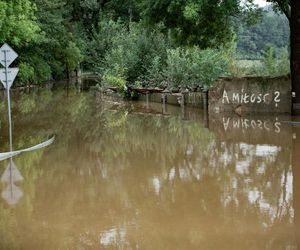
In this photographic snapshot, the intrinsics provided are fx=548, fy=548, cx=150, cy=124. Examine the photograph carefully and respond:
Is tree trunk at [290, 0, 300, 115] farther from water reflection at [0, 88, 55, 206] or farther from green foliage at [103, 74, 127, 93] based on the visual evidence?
green foliage at [103, 74, 127, 93]

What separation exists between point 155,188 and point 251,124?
10.5 meters

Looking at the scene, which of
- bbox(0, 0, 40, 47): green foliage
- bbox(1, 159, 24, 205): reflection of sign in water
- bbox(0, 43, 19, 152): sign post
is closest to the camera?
bbox(1, 159, 24, 205): reflection of sign in water

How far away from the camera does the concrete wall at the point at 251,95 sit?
2342 centimetres

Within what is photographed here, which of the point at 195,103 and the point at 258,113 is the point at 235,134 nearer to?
the point at 258,113

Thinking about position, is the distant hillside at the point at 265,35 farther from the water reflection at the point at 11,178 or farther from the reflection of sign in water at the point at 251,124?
the water reflection at the point at 11,178

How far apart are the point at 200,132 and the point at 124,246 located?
11748 mm

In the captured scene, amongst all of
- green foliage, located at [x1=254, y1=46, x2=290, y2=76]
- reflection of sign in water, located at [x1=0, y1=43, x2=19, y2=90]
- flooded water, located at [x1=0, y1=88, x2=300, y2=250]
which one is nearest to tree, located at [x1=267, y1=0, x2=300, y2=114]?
flooded water, located at [x1=0, y1=88, x2=300, y2=250]

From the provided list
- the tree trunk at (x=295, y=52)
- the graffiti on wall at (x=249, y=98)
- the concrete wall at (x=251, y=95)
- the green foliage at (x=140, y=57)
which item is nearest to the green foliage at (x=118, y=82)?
the green foliage at (x=140, y=57)

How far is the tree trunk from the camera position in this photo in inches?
849

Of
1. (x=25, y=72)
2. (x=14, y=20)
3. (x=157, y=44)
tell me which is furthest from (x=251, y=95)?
(x=25, y=72)

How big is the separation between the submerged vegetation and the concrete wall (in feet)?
8.16

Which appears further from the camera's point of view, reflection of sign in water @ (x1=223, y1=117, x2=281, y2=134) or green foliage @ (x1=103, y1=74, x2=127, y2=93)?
green foliage @ (x1=103, y1=74, x2=127, y2=93)

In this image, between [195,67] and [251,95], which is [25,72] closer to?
[195,67]

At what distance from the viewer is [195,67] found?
1170 inches
